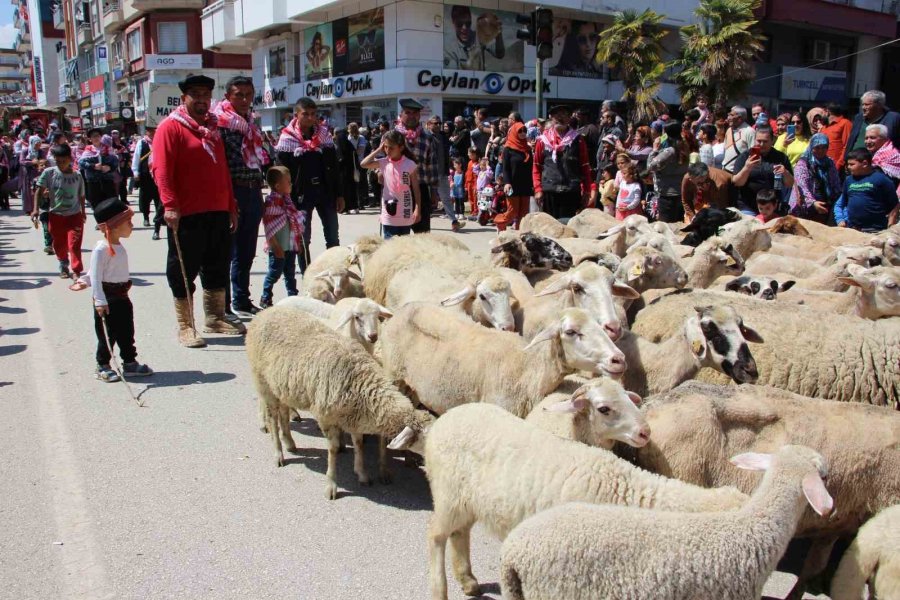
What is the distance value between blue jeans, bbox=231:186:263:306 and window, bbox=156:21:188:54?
44.3m

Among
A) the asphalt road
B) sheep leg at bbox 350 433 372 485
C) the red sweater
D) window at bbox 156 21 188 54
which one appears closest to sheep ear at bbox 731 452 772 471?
the asphalt road

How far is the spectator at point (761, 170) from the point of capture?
316 inches

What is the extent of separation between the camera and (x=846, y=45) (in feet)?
118

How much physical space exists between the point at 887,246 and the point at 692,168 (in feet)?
8.48

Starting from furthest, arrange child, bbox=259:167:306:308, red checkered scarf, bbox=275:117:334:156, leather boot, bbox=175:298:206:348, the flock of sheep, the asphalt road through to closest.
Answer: red checkered scarf, bbox=275:117:334:156 < child, bbox=259:167:306:308 < leather boot, bbox=175:298:206:348 < the asphalt road < the flock of sheep

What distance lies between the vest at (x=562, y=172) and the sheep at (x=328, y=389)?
602 cm

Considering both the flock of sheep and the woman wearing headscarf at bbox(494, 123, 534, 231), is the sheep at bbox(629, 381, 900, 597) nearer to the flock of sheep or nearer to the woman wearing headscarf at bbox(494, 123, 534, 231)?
the flock of sheep

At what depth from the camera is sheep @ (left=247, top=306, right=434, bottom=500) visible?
395cm

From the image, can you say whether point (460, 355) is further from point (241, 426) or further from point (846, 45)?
point (846, 45)

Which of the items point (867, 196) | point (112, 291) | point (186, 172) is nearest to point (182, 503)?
point (112, 291)

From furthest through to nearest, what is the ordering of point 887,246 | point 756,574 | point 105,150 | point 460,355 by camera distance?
point 105,150 < point 887,246 < point 460,355 < point 756,574

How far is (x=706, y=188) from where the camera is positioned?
8156mm

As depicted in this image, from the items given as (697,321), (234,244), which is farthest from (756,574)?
(234,244)

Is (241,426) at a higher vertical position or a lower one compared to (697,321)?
lower
